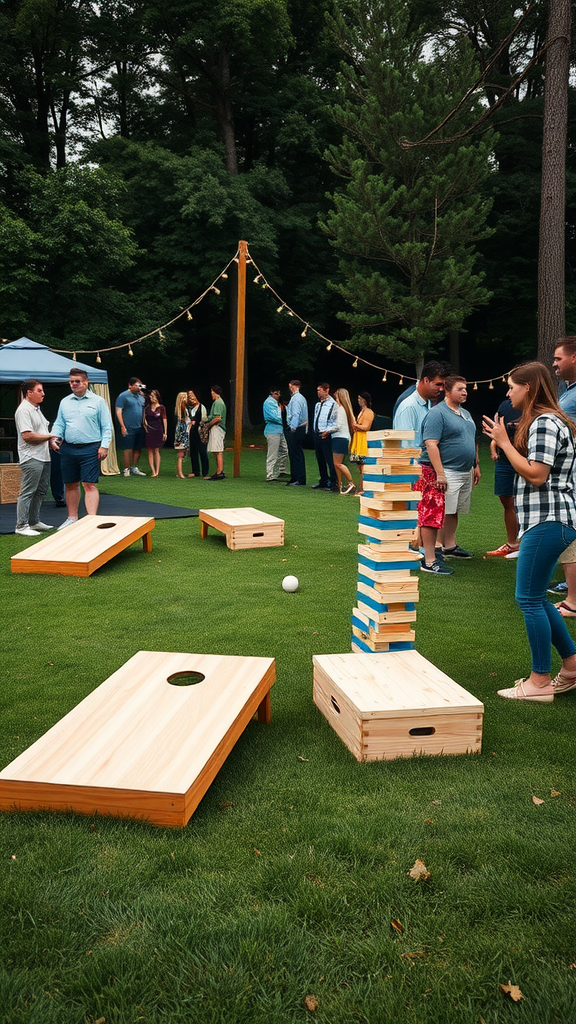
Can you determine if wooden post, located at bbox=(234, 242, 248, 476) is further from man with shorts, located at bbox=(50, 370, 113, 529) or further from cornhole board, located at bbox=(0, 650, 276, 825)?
cornhole board, located at bbox=(0, 650, 276, 825)

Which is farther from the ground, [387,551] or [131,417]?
[131,417]

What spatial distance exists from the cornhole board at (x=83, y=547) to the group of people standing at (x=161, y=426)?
669 centimetres

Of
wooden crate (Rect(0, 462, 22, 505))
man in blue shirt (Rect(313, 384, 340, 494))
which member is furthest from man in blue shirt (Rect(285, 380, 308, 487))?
wooden crate (Rect(0, 462, 22, 505))

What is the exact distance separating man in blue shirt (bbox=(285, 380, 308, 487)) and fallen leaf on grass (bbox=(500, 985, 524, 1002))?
12.2 metres

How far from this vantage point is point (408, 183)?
22.7 meters

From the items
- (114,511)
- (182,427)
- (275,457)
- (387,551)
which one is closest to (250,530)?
(114,511)

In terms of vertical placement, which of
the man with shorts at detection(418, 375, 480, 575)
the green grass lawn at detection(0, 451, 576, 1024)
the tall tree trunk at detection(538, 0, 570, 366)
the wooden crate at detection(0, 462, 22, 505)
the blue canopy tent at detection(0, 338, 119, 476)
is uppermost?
the tall tree trunk at detection(538, 0, 570, 366)

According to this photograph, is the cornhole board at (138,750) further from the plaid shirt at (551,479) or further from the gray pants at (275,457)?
the gray pants at (275,457)

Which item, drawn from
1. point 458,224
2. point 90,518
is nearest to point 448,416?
point 90,518

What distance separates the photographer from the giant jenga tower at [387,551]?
429 cm

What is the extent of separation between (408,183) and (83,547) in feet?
63.6

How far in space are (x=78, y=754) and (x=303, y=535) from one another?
6381mm

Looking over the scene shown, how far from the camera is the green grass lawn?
6.58ft

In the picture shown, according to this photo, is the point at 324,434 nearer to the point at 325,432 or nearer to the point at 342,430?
the point at 325,432
